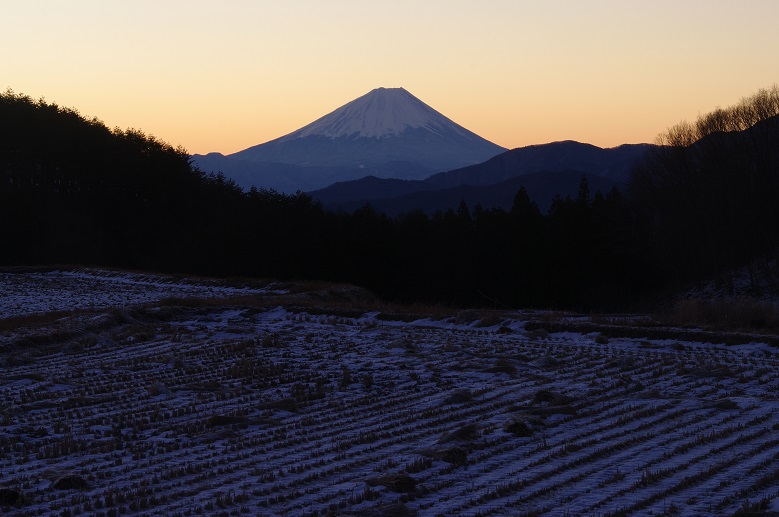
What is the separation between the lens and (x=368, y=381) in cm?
1772

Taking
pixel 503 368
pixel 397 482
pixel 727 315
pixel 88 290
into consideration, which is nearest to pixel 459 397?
pixel 503 368

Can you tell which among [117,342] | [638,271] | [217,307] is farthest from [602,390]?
[638,271]

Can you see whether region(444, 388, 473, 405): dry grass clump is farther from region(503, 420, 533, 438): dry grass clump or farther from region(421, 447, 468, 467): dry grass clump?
region(421, 447, 468, 467): dry grass clump

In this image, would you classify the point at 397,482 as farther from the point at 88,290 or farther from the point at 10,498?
the point at 88,290

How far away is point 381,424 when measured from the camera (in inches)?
548

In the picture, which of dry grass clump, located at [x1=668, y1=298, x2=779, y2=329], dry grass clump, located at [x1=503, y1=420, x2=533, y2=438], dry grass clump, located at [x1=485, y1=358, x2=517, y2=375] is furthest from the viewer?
dry grass clump, located at [x1=668, y1=298, x2=779, y2=329]

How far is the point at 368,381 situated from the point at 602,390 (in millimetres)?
4335

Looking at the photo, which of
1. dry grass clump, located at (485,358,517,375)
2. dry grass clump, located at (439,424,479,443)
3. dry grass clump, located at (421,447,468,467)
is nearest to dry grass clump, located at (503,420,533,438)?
dry grass clump, located at (439,424,479,443)

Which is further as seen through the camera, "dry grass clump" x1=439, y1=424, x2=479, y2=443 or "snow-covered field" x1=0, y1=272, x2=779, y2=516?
"dry grass clump" x1=439, y1=424, x2=479, y2=443

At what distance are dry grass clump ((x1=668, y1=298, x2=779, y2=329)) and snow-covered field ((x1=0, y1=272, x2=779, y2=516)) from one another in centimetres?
544

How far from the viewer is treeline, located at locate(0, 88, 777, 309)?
67500mm

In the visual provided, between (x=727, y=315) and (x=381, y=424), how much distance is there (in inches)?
760

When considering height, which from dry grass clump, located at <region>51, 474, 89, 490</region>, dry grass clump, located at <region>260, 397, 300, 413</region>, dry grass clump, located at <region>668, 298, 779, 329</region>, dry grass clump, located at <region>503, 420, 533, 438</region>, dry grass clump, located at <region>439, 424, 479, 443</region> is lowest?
dry grass clump, located at <region>668, 298, 779, 329</region>

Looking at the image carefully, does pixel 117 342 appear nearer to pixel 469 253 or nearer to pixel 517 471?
pixel 517 471
